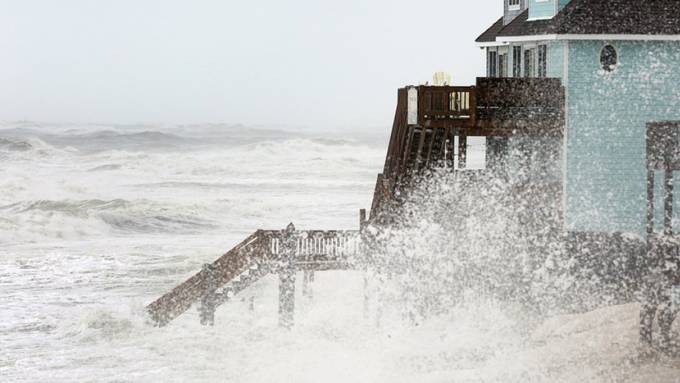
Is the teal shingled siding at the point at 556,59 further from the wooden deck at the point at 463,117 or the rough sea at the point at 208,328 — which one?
the rough sea at the point at 208,328

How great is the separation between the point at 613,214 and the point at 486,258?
3.96 m

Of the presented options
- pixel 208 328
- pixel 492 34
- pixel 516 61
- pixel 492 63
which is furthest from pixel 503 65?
pixel 208 328

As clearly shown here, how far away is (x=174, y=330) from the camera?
32.0 metres

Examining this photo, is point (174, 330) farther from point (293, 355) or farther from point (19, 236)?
point (19, 236)

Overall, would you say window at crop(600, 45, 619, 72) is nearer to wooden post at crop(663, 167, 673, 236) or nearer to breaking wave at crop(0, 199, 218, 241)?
wooden post at crop(663, 167, 673, 236)

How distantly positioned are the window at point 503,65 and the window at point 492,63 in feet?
1.64

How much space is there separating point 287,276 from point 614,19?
1246 cm

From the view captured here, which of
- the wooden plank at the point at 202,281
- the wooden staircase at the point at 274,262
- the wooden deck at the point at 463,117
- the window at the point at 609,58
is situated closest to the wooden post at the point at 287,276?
the wooden staircase at the point at 274,262

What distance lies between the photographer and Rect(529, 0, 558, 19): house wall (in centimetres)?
→ 3250

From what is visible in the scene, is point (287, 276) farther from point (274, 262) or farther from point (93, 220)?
point (93, 220)

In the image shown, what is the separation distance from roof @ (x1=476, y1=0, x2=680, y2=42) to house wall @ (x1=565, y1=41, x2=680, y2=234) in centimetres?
41

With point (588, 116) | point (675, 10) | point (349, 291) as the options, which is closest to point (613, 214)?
point (588, 116)

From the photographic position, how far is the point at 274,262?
101ft

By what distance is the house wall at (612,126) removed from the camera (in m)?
30.6
